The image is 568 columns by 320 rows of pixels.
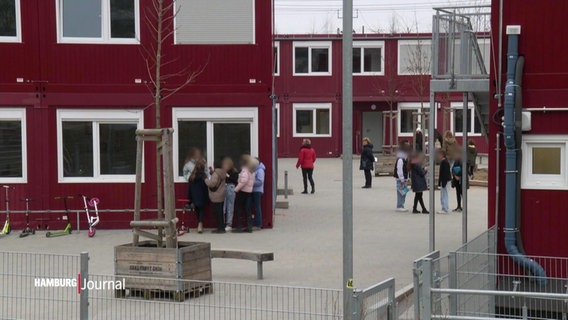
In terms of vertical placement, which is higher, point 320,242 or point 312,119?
point 312,119

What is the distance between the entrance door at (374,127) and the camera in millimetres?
46625

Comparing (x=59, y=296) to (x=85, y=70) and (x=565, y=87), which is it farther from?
(x=85, y=70)

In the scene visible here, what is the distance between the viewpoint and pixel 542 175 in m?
11.3

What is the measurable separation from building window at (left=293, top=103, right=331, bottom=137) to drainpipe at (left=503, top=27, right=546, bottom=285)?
32.9 metres

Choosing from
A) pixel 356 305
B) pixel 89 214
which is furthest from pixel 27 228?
pixel 356 305

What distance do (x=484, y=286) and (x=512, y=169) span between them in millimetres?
1842

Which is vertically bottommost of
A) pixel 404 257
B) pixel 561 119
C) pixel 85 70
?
pixel 404 257

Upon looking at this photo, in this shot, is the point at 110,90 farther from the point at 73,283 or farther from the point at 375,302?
the point at 375,302

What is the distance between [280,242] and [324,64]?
1125 inches

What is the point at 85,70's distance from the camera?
18625 mm

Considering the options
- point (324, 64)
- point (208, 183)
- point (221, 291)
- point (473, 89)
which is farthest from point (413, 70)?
point (221, 291)

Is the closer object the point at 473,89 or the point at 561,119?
the point at 561,119

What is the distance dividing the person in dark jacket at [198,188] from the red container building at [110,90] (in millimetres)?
507

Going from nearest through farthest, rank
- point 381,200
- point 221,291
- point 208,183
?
point 221,291 < point 208,183 < point 381,200
